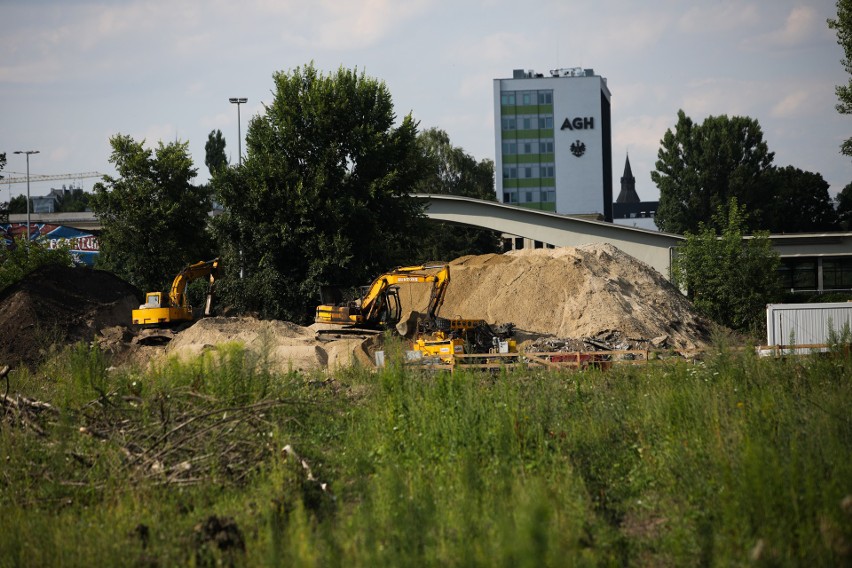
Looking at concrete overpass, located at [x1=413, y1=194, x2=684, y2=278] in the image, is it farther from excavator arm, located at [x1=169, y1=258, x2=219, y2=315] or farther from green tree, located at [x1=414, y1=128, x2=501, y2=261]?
green tree, located at [x1=414, y1=128, x2=501, y2=261]

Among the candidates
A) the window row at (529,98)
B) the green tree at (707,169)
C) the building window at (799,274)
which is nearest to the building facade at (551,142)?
the window row at (529,98)

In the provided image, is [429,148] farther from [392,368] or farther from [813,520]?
[813,520]

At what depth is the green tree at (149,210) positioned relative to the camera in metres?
38.9

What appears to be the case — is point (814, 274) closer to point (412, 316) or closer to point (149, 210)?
point (412, 316)

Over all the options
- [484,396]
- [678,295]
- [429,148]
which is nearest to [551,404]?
[484,396]

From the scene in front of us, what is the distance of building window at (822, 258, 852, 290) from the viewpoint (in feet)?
171

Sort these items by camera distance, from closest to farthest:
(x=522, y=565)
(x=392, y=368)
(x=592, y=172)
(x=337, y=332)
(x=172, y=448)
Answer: (x=522, y=565), (x=172, y=448), (x=392, y=368), (x=337, y=332), (x=592, y=172)

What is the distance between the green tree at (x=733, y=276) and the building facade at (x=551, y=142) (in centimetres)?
6020

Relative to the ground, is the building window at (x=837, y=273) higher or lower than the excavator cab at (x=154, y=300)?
higher

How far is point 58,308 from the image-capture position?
30312mm

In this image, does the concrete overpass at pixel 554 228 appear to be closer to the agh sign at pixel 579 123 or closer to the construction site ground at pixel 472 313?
the construction site ground at pixel 472 313

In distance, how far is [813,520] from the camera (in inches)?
314

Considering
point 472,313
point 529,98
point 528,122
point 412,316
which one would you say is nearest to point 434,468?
point 412,316

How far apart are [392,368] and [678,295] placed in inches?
1077
